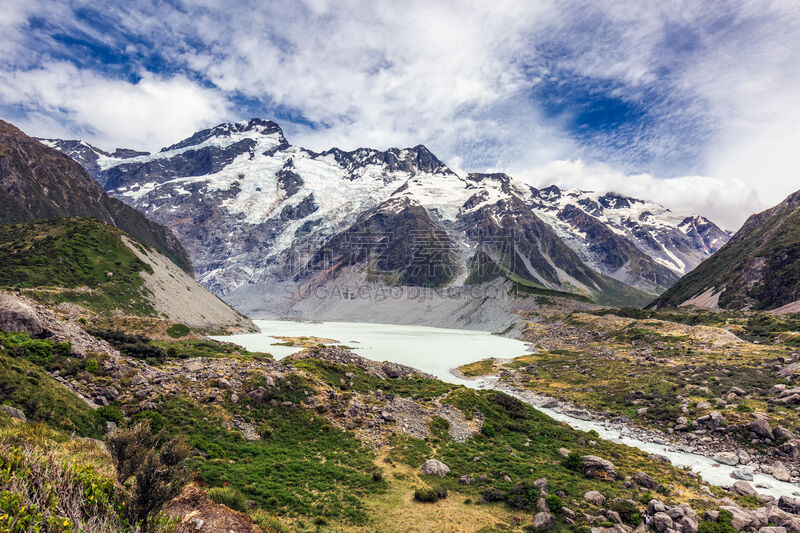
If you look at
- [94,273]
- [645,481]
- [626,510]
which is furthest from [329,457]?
[94,273]

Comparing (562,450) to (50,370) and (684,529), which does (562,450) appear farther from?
(50,370)

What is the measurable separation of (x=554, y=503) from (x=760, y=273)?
17384 cm

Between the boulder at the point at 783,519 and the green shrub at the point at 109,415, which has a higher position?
the green shrub at the point at 109,415

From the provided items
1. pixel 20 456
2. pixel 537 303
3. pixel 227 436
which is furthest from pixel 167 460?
pixel 537 303

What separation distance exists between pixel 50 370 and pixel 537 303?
19301 cm

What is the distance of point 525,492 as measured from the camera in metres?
23.3

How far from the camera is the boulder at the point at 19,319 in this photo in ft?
92.0

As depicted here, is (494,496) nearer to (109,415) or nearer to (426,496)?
(426,496)

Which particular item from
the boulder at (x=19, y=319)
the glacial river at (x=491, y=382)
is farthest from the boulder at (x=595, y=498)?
the boulder at (x=19, y=319)

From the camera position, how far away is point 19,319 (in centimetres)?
2877

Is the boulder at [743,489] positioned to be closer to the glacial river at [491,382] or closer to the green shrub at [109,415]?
the glacial river at [491,382]

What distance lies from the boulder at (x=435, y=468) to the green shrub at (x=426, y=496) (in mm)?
3759

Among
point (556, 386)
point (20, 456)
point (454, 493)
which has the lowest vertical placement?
point (556, 386)

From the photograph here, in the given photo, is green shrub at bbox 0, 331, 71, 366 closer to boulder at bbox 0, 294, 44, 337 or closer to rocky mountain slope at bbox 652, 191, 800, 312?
boulder at bbox 0, 294, 44, 337
